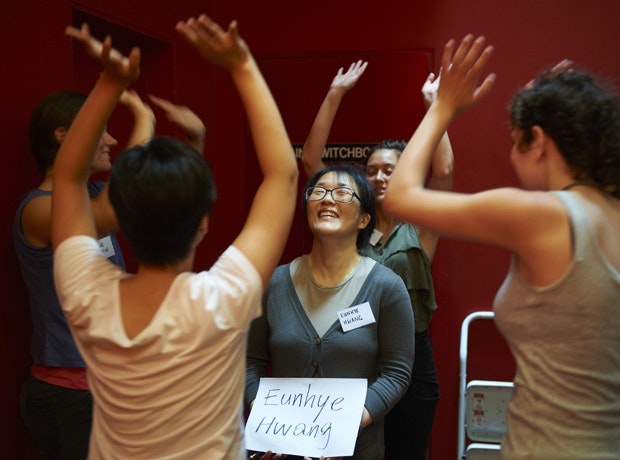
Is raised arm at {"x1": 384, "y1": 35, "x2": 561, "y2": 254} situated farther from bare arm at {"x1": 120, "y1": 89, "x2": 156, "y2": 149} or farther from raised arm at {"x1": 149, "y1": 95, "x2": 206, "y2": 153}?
bare arm at {"x1": 120, "y1": 89, "x2": 156, "y2": 149}

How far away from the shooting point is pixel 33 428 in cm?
209

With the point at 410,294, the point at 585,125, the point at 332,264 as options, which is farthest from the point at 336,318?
the point at 585,125

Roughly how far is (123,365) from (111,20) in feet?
6.91

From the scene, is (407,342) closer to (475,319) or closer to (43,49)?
(475,319)

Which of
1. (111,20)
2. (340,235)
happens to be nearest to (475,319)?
(340,235)

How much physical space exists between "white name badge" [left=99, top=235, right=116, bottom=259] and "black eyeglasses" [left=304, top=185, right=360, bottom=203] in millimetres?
760

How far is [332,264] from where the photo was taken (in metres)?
2.22

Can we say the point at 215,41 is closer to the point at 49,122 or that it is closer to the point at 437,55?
the point at 49,122

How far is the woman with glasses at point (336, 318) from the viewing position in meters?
2.05

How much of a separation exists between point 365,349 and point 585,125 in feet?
3.51

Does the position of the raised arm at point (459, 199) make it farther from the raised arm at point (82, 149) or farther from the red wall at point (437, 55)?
the red wall at point (437, 55)

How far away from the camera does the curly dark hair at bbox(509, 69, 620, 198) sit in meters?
1.28

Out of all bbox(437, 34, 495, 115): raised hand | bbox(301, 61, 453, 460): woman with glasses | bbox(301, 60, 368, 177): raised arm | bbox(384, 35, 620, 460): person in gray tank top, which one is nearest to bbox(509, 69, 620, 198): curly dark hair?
bbox(384, 35, 620, 460): person in gray tank top

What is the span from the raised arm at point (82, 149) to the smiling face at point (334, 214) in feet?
3.43
